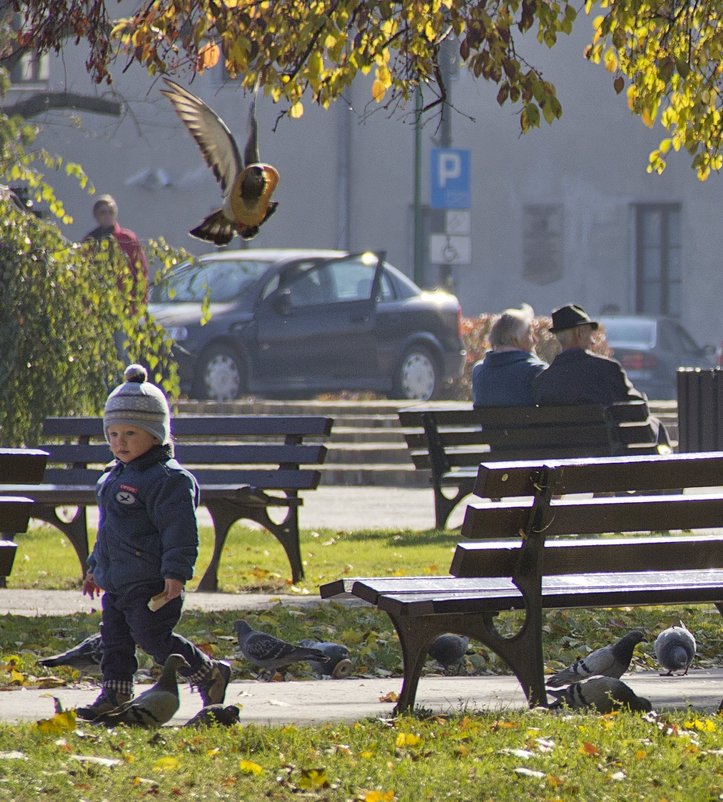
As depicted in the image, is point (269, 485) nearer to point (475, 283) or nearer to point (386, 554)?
point (386, 554)

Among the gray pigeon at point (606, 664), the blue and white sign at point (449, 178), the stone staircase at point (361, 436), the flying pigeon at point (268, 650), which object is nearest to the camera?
the gray pigeon at point (606, 664)

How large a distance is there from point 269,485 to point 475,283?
84.8ft

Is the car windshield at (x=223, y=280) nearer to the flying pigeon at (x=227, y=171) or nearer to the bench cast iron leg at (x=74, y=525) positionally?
the bench cast iron leg at (x=74, y=525)

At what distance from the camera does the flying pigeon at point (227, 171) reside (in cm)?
891

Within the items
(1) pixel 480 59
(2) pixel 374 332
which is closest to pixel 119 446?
(1) pixel 480 59

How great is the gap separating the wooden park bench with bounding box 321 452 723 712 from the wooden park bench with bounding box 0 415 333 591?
12.2 feet

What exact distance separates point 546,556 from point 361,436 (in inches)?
477

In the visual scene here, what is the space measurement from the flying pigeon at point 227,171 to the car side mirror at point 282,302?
12155 mm

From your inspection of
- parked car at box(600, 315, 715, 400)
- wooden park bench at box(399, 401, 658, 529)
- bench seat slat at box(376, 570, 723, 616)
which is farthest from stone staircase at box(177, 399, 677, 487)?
bench seat slat at box(376, 570, 723, 616)

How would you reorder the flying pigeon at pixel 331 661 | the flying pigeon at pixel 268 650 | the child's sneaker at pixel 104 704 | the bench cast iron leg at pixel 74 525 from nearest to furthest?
the child's sneaker at pixel 104 704 < the flying pigeon at pixel 268 650 < the flying pigeon at pixel 331 661 < the bench cast iron leg at pixel 74 525

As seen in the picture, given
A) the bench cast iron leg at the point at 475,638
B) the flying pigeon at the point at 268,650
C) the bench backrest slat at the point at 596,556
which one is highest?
the bench backrest slat at the point at 596,556

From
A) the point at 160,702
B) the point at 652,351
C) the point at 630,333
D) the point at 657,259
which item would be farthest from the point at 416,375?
the point at 160,702

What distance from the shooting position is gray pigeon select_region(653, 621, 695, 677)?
7.25 m

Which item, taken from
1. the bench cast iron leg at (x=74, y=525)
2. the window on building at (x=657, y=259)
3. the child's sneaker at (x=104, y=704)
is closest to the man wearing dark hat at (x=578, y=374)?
the bench cast iron leg at (x=74, y=525)
